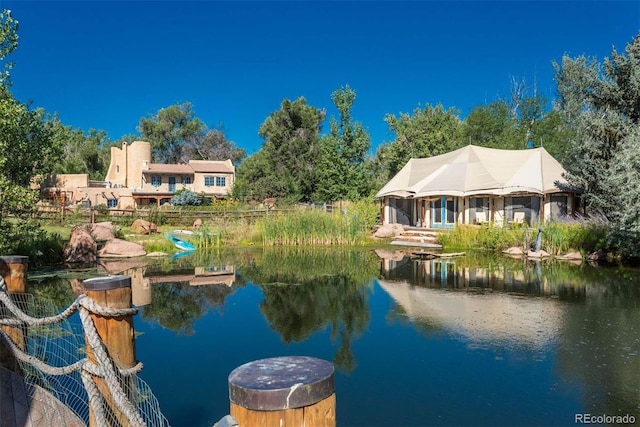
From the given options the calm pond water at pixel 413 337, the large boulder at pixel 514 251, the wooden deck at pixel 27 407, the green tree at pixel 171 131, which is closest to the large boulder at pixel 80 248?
the calm pond water at pixel 413 337

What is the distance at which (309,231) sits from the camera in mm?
23281

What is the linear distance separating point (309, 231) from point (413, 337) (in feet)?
48.5

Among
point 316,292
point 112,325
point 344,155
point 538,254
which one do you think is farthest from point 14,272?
point 344,155

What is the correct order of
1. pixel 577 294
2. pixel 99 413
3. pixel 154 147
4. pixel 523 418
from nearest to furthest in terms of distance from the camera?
pixel 99 413, pixel 523 418, pixel 577 294, pixel 154 147

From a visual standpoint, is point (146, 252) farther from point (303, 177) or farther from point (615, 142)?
point (303, 177)

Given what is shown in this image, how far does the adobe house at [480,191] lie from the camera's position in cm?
2572

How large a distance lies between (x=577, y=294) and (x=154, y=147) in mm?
55353

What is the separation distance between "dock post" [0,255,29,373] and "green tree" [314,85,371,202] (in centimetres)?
3556

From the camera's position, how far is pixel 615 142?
1964 cm

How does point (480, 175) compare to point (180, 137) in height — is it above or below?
below

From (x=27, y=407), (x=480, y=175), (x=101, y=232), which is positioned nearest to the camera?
(x=27, y=407)

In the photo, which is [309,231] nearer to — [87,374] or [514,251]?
[514,251]

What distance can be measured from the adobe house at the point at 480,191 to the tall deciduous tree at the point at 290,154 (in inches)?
489

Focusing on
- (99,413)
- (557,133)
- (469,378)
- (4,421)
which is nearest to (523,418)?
(469,378)
